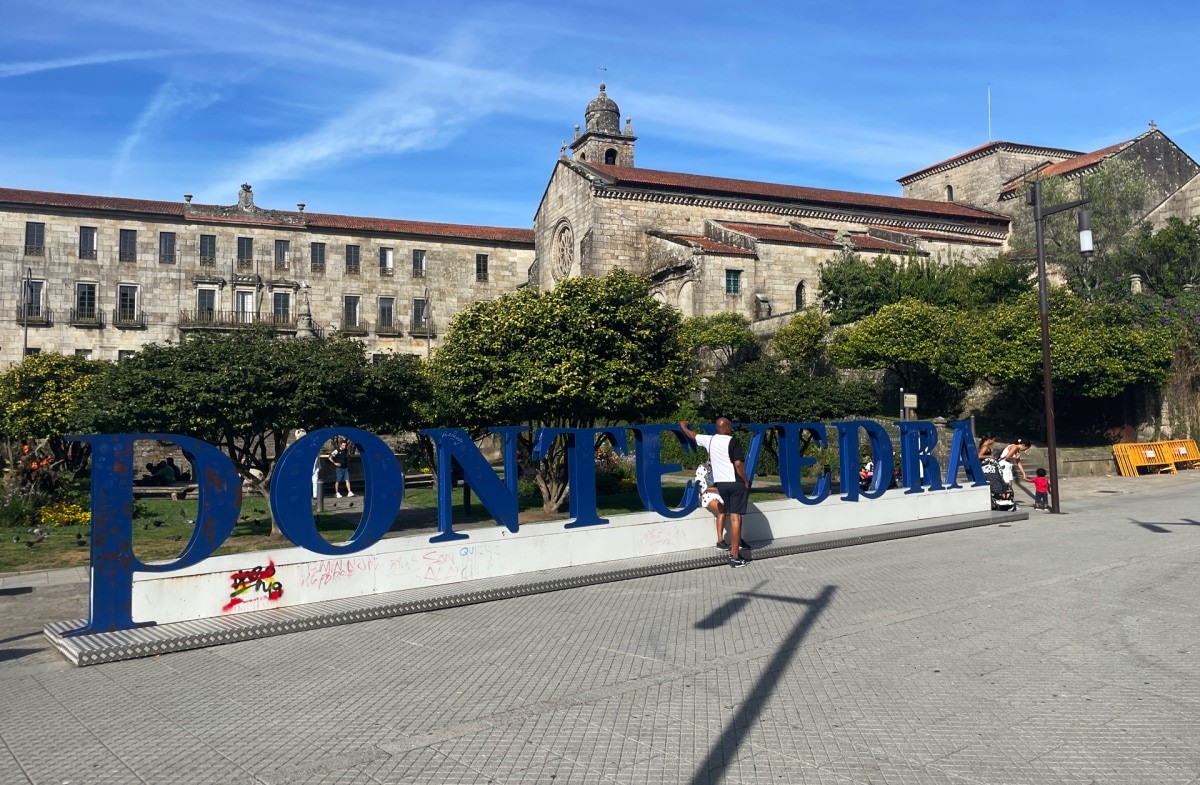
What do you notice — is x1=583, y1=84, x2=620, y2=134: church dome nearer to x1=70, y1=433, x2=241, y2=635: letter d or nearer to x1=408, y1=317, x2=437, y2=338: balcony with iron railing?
x1=408, y1=317, x2=437, y2=338: balcony with iron railing

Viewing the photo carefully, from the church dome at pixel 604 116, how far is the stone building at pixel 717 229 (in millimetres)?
74

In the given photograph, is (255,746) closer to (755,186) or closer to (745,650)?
(745,650)

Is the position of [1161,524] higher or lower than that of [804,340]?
lower

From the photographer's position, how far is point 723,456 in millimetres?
11891

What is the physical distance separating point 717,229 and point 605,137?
14.9 metres

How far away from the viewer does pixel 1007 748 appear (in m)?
5.16

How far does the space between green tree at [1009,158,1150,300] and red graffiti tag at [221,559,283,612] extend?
3799cm

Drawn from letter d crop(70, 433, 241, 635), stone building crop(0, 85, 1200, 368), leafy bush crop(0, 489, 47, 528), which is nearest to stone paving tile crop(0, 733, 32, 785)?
letter d crop(70, 433, 241, 635)

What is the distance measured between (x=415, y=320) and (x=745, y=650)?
48983 mm

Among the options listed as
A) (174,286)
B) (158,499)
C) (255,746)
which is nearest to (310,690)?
(255,746)

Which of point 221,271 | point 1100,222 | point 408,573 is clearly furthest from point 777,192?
point 408,573

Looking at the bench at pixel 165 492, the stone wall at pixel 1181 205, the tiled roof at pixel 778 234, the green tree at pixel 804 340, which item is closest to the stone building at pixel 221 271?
the tiled roof at pixel 778 234

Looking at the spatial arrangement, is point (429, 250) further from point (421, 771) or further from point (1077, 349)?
point (421, 771)

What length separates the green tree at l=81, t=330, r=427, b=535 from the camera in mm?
14188
